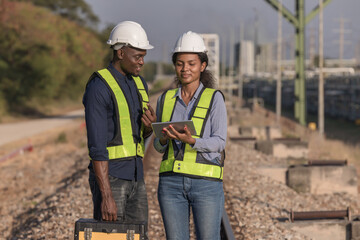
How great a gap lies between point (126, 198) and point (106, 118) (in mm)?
624

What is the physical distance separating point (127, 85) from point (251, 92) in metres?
91.4

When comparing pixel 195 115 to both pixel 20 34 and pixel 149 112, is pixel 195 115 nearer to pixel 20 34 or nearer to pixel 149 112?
pixel 149 112

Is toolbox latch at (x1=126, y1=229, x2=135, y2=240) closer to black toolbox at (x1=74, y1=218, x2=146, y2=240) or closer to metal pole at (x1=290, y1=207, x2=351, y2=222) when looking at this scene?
black toolbox at (x1=74, y1=218, x2=146, y2=240)

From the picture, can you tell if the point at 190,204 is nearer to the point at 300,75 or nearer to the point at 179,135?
the point at 179,135

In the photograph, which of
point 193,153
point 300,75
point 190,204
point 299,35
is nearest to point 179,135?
point 193,153

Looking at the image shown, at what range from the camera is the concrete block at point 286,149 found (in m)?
16.2

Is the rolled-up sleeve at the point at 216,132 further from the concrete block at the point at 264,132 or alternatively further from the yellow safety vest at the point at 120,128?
the concrete block at the point at 264,132

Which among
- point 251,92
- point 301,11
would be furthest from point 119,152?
point 251,92

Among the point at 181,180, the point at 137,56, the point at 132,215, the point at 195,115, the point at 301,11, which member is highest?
the point at 301,11

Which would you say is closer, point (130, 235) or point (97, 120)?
point (130, 235)

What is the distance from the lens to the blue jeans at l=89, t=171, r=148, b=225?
12.0ft

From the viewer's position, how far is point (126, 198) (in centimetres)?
379

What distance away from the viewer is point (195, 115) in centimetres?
350

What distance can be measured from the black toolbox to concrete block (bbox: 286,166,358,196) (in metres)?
8.60
